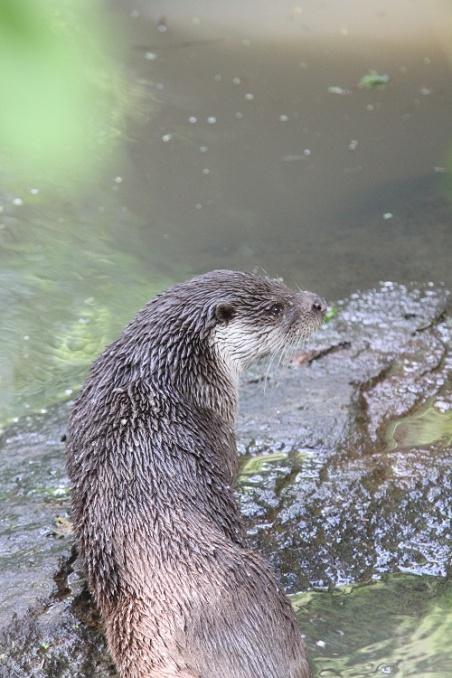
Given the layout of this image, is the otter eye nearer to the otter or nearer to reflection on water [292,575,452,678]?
the otter

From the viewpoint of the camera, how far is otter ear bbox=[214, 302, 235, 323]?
3561mm

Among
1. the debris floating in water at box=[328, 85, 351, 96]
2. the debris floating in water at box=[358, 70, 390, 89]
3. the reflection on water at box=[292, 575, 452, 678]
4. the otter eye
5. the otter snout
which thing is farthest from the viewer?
the debris floating in water at box=[358, 70, 390, 89]

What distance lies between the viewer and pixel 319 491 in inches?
152

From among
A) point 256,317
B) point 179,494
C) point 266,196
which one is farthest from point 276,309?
point 266,196

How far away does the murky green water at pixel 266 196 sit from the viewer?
4.15 meters

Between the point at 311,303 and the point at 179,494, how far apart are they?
1.15 metres

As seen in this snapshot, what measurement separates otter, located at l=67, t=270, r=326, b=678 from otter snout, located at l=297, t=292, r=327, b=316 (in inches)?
4.7

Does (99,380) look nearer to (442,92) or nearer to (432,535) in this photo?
(432,535)

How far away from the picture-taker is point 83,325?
502cm

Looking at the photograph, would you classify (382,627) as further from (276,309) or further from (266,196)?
(266,196)

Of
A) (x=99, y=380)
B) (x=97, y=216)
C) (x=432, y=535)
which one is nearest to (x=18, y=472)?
(x=99, y=380)

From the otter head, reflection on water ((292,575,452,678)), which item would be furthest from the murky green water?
the otter head

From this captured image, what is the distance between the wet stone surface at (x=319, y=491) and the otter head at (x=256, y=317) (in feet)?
1.50

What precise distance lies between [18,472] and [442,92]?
4411mm
